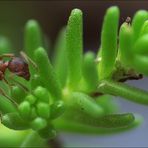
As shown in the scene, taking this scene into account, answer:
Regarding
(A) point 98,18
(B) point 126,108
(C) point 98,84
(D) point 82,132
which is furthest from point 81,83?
(A) point 98,18

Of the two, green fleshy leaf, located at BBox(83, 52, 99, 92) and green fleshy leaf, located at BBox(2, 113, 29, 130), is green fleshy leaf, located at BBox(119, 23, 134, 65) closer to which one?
green fleshy leaf, located at BBox(83, 52, 99, 92)

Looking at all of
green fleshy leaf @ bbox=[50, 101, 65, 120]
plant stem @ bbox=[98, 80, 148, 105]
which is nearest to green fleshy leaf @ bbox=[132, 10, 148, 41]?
plant stem @ bbox=[98, 80, 148, 105]

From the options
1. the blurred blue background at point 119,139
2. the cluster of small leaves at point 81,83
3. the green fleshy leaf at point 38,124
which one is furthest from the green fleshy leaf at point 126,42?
the blurred blue background at point 119,139

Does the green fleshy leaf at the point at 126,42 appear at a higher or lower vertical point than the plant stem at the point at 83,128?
higher

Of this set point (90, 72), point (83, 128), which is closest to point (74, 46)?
point (90, 72)

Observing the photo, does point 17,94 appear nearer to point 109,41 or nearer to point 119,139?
point 109,41

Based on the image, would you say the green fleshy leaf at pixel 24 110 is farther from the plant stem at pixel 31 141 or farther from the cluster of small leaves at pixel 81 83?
the plant stem at pixel 31 141
